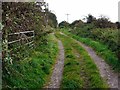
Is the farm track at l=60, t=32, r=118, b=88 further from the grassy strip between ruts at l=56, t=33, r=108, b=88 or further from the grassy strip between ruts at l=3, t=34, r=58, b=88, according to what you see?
the grassy strip between ruts at l=3, t=34, r=58, b=88

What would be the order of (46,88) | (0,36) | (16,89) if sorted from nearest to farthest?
(16,89) < (0,36) < (46,88)

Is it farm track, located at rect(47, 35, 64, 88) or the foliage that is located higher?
the foliage

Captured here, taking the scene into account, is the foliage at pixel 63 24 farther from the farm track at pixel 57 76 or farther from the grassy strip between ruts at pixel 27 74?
the grassy strip between ruts at pixel 27 74

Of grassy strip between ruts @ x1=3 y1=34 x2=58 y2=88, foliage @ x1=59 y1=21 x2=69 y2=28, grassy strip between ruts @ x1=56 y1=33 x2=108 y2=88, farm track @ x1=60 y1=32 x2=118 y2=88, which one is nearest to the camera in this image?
grassy strip between ruts @ x1=3 y1=34 x2=58 y2=88

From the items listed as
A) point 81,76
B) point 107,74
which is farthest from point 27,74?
point 107,74

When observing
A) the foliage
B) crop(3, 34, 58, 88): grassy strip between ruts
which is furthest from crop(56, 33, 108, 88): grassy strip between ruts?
the foliage

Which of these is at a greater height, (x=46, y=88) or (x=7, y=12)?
(x=7, y=12)

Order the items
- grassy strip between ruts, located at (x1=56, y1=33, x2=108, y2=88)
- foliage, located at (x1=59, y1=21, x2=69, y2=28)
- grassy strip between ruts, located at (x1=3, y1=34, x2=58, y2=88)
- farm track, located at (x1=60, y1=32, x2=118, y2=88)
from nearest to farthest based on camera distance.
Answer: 1. grassy strip between ruts, located at (x1=3, y1=34, x2=58, y2=88)
2. grassy strip between ruts, located at (x1=56, y1=33, x2=108, y2=88)
3. farm track, located at (x1=60, y1=32, x2=118, y2=88)
4. foliage, located at (x1=59, y1=21, x2=69, y2=28)

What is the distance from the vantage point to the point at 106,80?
1291 cm

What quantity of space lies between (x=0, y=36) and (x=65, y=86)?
10.6 feet

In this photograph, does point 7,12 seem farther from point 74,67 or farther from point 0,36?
point 74,67

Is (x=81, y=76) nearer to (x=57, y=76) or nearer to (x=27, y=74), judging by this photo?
(x=57, y=76)

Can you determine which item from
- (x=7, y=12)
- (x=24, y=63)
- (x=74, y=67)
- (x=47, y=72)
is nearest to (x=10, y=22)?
(x=7, y=12)

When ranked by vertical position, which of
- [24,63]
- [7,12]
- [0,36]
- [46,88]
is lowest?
[46,88]
